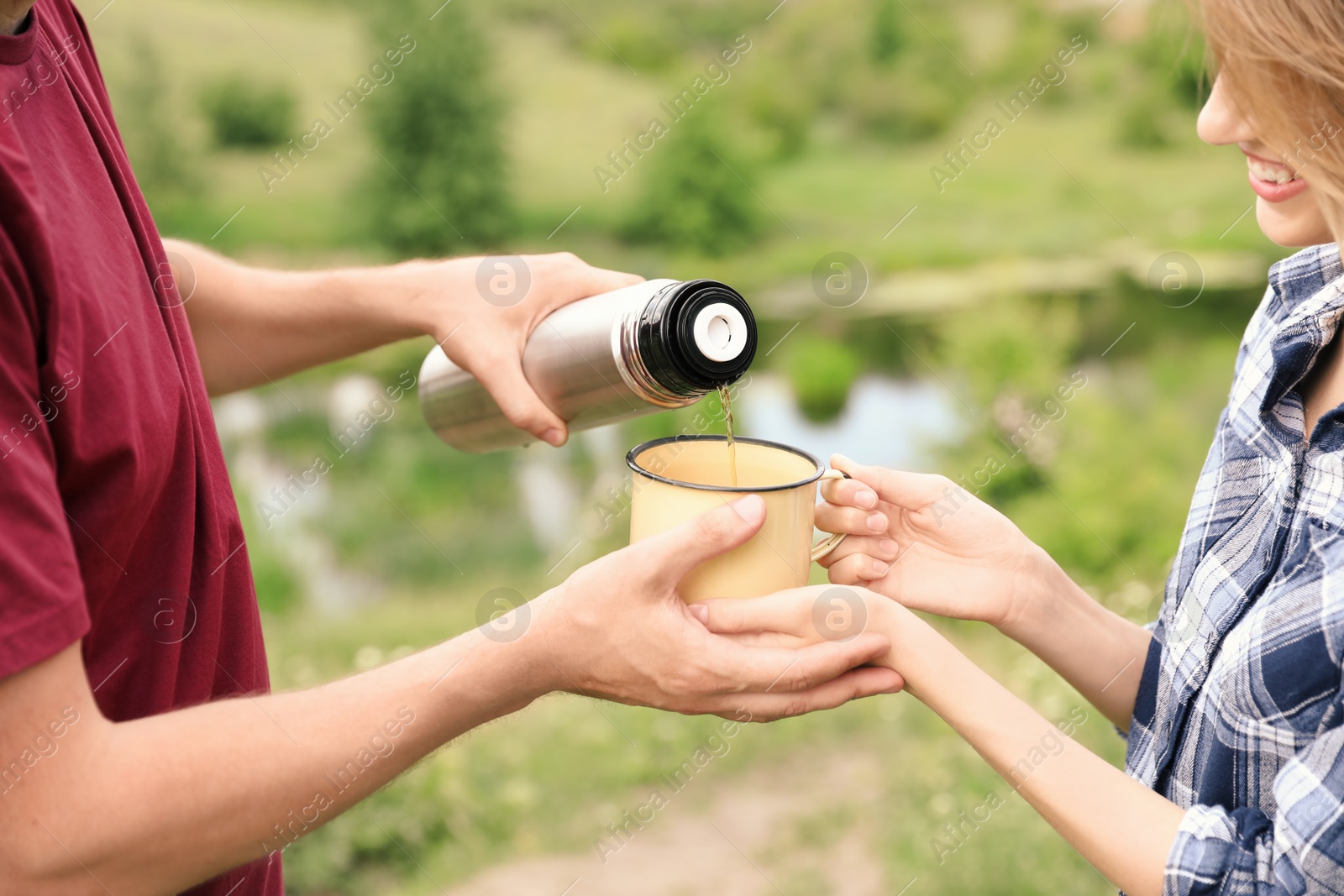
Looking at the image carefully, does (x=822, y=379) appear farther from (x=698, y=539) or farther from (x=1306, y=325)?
(x=698, y=539)

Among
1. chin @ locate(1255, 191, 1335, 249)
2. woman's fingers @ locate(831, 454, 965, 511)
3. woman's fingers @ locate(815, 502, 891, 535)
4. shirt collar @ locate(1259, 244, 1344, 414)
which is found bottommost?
woman's fingers @ locate(815, 502, 891, 535)

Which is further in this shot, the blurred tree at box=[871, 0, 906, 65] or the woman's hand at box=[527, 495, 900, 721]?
the blurred tree at box=[871, 0, 906, 65]

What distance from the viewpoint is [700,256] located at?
10.8 meters

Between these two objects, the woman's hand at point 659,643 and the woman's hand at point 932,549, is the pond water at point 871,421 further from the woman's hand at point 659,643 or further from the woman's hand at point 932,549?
the woman's hand at point 659,643

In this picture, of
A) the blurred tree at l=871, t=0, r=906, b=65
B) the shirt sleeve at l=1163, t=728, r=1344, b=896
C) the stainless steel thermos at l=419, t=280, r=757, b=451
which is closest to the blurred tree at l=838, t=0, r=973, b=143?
the blurred tree at l=871, t=0, r=906, b=65

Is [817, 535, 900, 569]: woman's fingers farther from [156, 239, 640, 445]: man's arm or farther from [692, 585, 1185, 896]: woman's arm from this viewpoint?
[156, 239, 640, 445]: man's arm

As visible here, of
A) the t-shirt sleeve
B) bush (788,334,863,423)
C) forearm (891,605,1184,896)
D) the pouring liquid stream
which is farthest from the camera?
bush (788,334,863,423)

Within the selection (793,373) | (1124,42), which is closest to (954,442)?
(793,373)

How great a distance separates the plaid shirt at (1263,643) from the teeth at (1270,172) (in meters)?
0.13

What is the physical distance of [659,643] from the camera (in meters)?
1.08

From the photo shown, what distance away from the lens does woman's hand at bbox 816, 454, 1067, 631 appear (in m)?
1.29

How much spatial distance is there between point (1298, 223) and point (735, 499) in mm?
590

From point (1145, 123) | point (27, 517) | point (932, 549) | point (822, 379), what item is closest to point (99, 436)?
point (27, 517)

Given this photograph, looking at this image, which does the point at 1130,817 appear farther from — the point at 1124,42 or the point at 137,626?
the point at 1124,42
